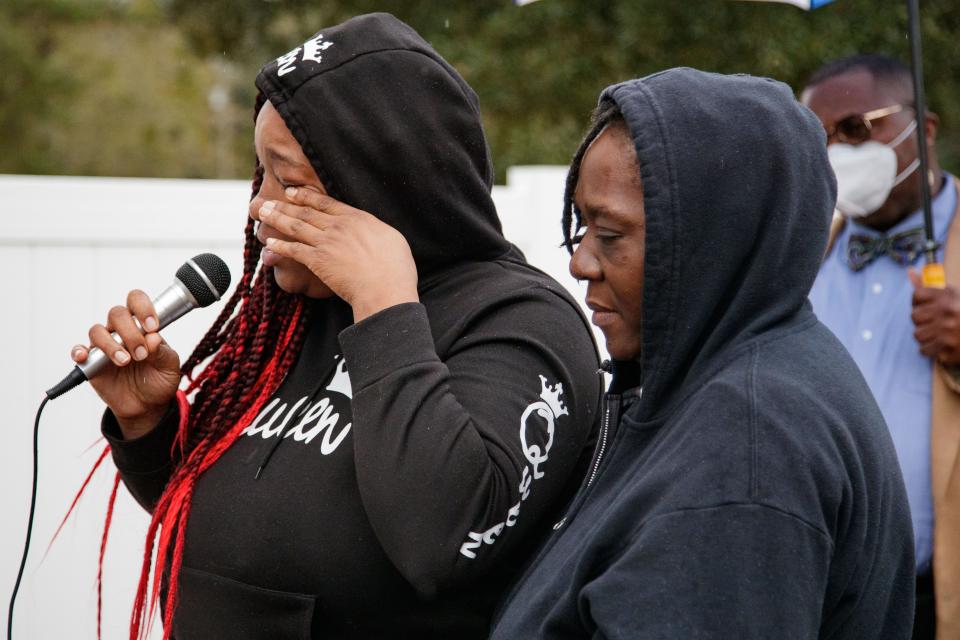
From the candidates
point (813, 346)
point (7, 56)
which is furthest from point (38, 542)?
point (7, 56)

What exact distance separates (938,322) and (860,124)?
2.97 ft

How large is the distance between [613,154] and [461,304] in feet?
1.72

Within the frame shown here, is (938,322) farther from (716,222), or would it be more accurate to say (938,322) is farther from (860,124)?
(716,222)

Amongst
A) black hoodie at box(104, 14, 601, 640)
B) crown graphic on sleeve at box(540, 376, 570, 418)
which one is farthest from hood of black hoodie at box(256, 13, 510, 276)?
crown graphic on sleeve at box(540, 376, 570, 418)

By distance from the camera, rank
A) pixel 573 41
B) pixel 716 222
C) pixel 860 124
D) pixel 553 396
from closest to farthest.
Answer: pixel 716 222, pixel 553 396, pixel 860 124, pixel 573 41

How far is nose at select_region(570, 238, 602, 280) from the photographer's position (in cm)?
163

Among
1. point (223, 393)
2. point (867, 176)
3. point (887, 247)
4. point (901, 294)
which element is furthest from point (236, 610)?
point (867, 176)

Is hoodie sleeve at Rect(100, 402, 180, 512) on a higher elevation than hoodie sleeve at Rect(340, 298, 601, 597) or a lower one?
lower

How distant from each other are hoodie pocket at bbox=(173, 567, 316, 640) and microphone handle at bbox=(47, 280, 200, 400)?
45 cm

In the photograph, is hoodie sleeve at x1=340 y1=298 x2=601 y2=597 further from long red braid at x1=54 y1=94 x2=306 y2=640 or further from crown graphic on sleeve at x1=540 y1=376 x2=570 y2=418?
long red braid at x1=54 y1=94 x2=306 y2=640

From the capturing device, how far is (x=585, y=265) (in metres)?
1.64

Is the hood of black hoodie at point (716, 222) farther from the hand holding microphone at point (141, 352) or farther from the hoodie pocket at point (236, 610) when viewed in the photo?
the hand holding microphone at point (141, 352)

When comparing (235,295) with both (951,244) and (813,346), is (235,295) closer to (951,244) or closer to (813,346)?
(813,346)

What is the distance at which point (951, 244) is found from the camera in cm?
318
